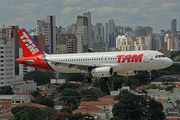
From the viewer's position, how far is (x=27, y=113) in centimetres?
14325

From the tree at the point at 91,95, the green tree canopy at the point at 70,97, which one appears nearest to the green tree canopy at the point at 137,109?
the tree at the point at 91,95

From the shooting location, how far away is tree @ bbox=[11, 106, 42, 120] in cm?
14196

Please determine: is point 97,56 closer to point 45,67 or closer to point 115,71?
point 115,71

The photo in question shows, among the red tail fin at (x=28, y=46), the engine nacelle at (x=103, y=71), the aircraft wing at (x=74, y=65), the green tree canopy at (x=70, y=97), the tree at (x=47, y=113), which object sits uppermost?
the red tail fin at (x=28, y=46)

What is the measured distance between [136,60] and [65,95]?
396 ft

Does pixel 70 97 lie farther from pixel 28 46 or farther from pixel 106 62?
pixel 106 62

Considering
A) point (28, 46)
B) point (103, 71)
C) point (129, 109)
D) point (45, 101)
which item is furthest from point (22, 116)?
point (103, 71)

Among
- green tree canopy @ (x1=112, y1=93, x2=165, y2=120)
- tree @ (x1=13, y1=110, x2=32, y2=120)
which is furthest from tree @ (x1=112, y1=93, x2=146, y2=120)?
tree @ (x1=13, y1=110, x2=32, y2=120)

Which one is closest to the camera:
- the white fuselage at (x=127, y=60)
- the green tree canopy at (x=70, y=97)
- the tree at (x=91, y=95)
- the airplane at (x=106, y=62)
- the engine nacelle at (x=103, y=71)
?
the white fuselage at (x=127, y=60)

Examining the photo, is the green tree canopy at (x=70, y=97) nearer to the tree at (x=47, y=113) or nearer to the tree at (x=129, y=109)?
the tree at (x=47, y=113)

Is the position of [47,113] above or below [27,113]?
below

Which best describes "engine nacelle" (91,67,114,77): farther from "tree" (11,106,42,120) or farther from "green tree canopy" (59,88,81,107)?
"green tree canopy" (59,88,81,107)

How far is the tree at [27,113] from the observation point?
141962 mm

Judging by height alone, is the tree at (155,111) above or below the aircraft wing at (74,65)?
below
